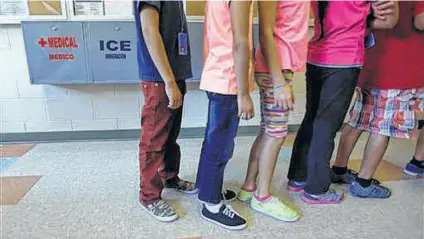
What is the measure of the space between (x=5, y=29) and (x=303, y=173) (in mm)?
2207

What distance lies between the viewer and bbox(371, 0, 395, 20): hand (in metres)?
1.42

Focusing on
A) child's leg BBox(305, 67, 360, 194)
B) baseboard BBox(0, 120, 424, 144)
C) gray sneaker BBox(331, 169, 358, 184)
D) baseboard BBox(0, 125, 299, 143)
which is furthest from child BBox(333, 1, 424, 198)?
baseboard BBox(0, 125, 299, 143)

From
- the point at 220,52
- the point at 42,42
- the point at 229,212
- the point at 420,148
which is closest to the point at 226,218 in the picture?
the point at 229,212

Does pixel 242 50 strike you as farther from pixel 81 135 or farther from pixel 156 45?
pixel 81 135

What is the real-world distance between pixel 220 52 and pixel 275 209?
76 cm

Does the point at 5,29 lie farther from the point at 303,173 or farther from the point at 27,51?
the point at 303,173

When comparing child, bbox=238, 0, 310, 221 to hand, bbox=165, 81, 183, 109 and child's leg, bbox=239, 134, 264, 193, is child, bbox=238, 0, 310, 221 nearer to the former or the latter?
child's leg, bbox=239, 134, 264, 193

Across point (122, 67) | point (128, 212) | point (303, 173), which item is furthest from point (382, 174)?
point (122, 67)

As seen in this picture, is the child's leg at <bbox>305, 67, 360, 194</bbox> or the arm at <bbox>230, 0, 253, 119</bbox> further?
the child's leg at <bbox>305, 67, 360, 194</bbox>

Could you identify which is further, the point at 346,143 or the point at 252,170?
the point at 346,143

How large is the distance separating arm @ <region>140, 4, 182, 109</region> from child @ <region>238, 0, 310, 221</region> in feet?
1.27

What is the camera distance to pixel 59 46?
2264 millimetres

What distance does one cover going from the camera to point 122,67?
2336 millimetres

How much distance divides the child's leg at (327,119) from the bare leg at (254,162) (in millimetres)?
253
